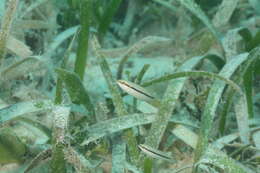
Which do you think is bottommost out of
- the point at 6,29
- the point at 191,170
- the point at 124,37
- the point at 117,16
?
the point at 191,170

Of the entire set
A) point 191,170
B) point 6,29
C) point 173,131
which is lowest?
point 191,170

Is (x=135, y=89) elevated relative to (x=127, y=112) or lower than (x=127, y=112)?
elevated

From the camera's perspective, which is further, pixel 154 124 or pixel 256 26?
pixel 256 26

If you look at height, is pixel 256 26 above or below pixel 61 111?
above

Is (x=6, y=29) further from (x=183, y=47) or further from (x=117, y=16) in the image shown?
(x=117, y=16)

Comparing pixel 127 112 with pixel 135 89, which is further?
pixel 127 112

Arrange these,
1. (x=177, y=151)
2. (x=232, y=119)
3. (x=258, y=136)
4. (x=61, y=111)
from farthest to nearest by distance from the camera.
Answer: (x=232, y=119) → (x=177, y=151) → (x=258, y=136) → (x=61, y=111)

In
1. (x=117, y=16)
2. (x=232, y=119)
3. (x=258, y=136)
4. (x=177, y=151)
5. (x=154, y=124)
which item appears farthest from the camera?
(x=117, y=16)

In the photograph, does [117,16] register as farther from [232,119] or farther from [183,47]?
[232,119]

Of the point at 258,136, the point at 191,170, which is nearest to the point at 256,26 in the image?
the point at 258,136

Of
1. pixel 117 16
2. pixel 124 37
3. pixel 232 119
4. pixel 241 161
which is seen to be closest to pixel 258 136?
pixel 241 161
